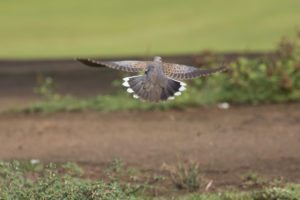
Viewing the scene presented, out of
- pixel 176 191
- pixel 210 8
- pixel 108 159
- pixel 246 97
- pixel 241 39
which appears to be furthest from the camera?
pixel 210 8

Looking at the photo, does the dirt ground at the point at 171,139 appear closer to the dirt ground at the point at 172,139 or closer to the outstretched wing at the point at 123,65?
the dirt ground at the point at 172,139

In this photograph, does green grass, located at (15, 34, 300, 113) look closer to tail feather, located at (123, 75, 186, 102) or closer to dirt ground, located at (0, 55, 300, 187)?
dirt ground, located at (0, 55, 300, 187)

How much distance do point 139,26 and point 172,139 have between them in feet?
40.9

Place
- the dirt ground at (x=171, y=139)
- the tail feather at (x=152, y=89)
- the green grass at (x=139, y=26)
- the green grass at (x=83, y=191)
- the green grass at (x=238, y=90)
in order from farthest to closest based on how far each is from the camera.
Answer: the green grass at (x=139, y=26)
the green grass at (x=238, y=90)
the dirt ground at (x=171, y=139)
the green grass at (x=83, y=191)
the tail feather at (x=152, y=89)

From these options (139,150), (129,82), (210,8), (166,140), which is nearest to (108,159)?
(139,150)

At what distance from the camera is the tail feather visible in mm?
4495

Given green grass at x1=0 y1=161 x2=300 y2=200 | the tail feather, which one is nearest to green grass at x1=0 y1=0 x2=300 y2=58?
green grass at x1=0 y1=161 x2=300 y2=200

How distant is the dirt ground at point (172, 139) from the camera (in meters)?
6.95

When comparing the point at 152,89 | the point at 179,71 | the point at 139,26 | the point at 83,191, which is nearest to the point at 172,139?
the point at 179,71

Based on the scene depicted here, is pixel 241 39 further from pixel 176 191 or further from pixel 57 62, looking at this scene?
pixel 176 191

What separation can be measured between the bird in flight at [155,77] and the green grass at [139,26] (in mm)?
11211

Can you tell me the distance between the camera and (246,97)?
31.3 feet

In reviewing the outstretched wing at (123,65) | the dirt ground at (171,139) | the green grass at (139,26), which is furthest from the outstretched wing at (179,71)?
the green grass at (139,26)

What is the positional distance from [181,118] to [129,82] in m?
4.36
